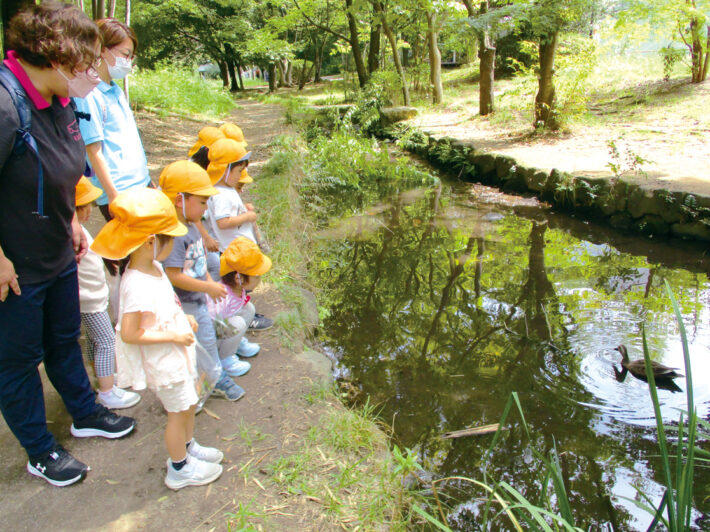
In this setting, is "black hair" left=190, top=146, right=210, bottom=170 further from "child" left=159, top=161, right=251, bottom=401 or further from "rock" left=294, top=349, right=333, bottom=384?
"rock" left=294, top=349, right=333, bottom=384

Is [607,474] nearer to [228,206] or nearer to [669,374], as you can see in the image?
[669,374]

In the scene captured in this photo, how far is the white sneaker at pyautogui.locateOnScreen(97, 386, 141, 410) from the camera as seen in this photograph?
2609 millimetres

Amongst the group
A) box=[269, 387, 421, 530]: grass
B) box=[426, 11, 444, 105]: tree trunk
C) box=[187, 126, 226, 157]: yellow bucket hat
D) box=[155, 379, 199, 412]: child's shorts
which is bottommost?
box=[269, 387, 421, 530]: grass

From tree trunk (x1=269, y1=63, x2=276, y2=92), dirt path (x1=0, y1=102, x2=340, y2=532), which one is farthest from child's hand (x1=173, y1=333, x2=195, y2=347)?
tree trunk (x1=269, y1=63, x2=276, y2=92)

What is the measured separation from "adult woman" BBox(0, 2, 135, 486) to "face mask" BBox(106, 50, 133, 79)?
0.74 m

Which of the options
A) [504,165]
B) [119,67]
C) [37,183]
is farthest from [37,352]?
[504,165]

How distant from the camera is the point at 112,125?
102 inches

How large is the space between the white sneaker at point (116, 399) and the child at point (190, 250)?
1.81ft

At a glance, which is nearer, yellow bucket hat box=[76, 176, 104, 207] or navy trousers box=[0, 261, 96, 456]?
navy trousers box=[0, 261, 96, 456]

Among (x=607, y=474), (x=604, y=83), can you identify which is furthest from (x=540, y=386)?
(x=604, y=83)

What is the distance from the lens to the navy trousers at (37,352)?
186cm

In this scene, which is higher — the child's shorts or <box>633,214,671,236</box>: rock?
the child's shorts

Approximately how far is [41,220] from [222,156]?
124 cm

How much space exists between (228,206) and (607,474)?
2.62 m
